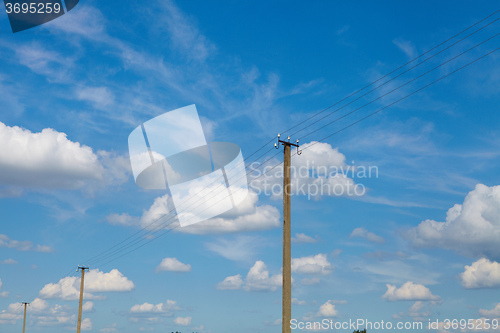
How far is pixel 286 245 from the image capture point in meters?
22.0

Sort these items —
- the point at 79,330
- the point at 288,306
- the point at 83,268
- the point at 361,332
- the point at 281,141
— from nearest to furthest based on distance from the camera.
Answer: the point at 288,306 < the point at 281,141 < the point at 79,330 < the point at 83,268 < the point at 361,332

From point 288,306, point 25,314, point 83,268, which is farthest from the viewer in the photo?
point 25,314

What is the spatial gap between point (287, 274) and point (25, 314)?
84.5 metres

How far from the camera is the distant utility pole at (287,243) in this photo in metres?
21.1

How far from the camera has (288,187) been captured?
2311 centimetres

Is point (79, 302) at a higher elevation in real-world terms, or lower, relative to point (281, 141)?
lower

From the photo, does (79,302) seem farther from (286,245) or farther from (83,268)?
(286,245)

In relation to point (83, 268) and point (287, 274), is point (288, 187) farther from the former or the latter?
point (83, 268)

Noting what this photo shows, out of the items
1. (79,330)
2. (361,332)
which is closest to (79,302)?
(79,330)

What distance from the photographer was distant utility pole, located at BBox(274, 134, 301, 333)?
2109cm

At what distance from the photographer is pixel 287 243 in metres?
22.0

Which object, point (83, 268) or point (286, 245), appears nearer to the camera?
point (286, 245)

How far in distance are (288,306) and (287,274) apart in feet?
4.45

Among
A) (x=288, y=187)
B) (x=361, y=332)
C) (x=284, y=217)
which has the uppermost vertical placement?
(x=288, y=187)
